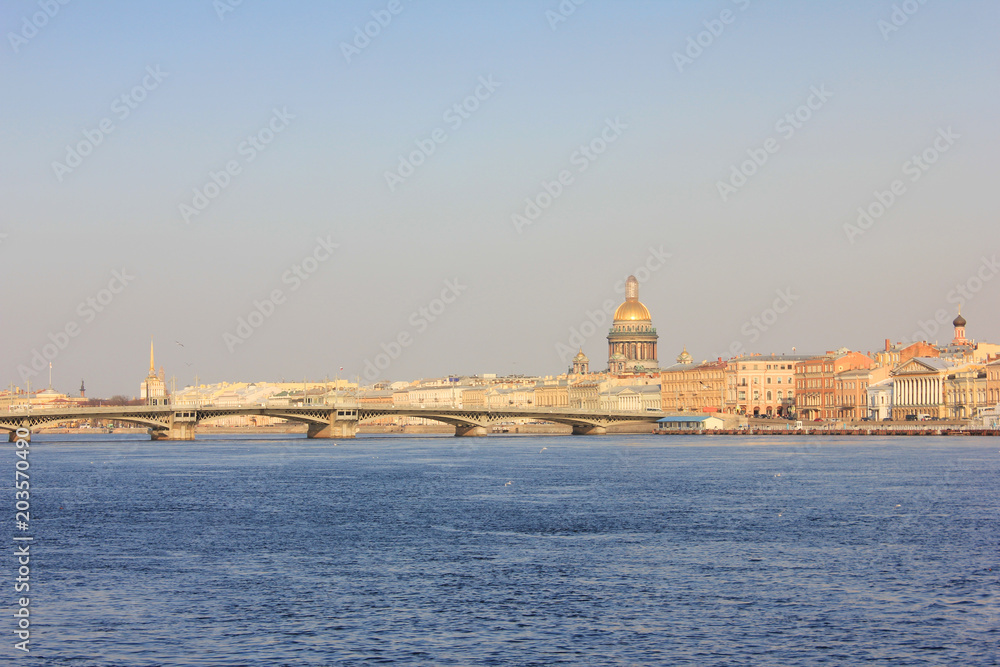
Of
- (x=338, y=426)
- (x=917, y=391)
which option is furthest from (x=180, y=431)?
(x=917, y=391)

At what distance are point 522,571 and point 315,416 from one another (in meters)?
76.6

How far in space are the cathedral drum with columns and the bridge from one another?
7422 centimetres

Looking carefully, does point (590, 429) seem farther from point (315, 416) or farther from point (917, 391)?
point (917, 391)

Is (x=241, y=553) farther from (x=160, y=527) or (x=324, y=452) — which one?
(x=324, y=452)

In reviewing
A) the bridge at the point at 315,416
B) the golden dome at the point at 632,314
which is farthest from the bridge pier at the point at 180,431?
the golden dome at the point at 632,314

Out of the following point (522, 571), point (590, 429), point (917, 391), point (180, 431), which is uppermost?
point (917, 391)

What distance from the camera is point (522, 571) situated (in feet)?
92.1

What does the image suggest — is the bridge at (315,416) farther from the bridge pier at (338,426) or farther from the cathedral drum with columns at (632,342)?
the cathedral drum with columns at (632,342)

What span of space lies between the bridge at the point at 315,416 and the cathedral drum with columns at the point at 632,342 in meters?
74.2

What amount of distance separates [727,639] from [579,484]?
99.9 ft

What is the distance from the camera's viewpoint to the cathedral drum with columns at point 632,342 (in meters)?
196

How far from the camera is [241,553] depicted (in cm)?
3091

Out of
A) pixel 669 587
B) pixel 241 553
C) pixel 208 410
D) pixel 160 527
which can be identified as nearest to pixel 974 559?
pixel 669 587

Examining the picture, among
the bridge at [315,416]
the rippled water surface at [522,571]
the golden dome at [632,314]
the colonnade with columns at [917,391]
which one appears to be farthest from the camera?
the golden dome at [632,314]
